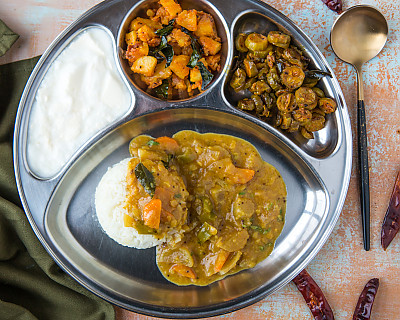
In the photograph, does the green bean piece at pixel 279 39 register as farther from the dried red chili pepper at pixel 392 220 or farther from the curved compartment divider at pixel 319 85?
the dried red chili pepper at pixel 392 220

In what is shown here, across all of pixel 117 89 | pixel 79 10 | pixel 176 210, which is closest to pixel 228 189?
pixel 176 210

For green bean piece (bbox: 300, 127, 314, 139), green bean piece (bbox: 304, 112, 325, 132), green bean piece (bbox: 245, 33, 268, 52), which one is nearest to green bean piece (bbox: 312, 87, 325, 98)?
green bean piece (bbox: 304, 112, 325, 132)

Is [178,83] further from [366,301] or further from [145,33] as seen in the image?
[366,301]

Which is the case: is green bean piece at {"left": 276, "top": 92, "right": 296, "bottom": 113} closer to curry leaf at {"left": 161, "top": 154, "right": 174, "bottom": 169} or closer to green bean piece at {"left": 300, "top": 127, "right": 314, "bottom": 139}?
green bean piece at {"left": 300, "top": 127, "right": 314, "bottom": 139}

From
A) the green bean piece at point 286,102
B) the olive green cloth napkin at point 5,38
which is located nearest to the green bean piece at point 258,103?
the green bean piece at point 286,102

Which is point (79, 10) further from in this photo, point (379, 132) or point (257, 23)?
point (379, 132)

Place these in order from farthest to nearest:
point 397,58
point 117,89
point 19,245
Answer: point 397,58 → point 19,245 → point 117,89

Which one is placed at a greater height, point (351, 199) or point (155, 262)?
point (351, 199)
